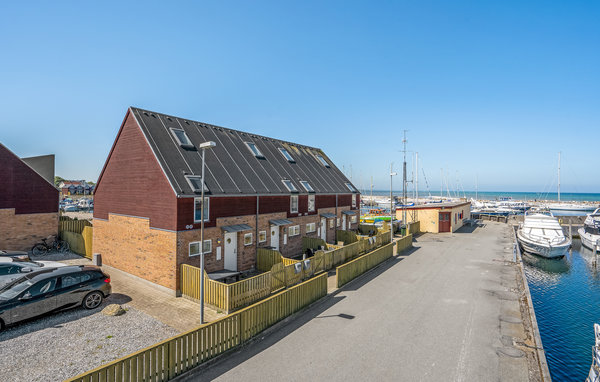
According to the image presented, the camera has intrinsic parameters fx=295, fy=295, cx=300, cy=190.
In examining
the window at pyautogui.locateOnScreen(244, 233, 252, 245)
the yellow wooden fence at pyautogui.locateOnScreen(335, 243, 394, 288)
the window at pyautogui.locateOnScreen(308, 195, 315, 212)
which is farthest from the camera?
the window at pyautogui.locateOnScreen(308, 195, 315, 212)

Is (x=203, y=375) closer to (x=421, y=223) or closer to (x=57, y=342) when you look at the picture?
(x=57, y=342)

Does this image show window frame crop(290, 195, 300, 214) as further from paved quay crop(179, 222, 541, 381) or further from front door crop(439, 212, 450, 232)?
front door crop(439, 212, 450, 232)

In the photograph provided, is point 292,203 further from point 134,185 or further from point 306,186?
point 134,185

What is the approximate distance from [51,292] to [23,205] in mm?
17466

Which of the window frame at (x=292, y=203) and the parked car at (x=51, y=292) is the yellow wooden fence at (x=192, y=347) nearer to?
the parked car at (x=51, y=292)

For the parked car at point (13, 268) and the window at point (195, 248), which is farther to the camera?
the window at point (195, 248)

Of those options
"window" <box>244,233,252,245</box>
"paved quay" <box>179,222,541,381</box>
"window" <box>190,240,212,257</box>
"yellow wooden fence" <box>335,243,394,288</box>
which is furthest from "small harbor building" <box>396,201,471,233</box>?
"window" <box>190,240,212,257</box>

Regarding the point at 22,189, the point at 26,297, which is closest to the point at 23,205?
the point at 22,189

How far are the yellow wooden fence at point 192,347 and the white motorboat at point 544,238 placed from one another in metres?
31.4

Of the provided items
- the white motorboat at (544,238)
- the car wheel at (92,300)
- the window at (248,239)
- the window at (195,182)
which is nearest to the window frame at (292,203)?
the window at (248,239)

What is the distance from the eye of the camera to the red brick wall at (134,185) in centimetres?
1580

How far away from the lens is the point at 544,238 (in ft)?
102

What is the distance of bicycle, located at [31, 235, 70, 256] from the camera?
2361 centimetres

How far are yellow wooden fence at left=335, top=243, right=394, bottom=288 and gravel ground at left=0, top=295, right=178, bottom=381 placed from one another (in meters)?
8.95
